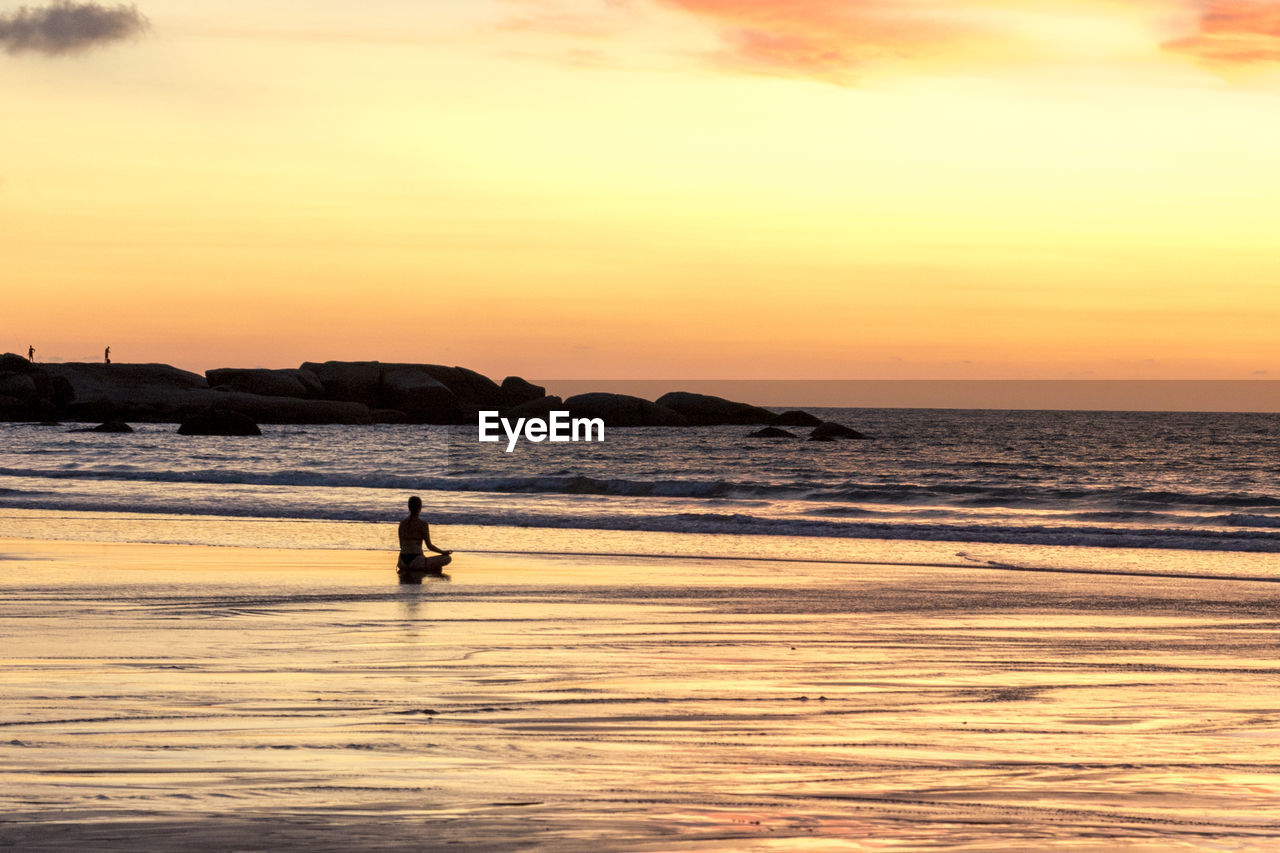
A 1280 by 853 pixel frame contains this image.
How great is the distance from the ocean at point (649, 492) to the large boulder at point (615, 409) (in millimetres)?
35771

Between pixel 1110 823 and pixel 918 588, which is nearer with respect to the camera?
pixel 1110 823

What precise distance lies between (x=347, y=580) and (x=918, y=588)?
789 cm

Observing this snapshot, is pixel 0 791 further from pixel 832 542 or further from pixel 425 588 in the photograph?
pixel 832 542

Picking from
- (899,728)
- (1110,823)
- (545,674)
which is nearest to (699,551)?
(545,674)

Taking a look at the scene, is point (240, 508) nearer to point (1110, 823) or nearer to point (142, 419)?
point (1110, 823)

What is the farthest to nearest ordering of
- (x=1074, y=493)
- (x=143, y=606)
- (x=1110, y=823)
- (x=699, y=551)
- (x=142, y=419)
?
(x=142, y=419) → (x=1074, y=493) → (x=699, y=551) → (x=143, y=606) → (x=1110, y=823)

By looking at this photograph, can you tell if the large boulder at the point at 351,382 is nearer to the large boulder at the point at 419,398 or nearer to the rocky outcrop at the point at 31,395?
the large boulder at the point at 419,398

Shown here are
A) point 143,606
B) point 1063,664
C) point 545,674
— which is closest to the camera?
point 545,674

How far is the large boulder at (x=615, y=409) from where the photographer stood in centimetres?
11731

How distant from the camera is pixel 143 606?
1397cm

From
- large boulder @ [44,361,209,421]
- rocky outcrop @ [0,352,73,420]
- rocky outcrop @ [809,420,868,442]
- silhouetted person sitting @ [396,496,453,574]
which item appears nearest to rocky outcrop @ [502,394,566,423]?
rocky outcrop @ [809,420,868,442]

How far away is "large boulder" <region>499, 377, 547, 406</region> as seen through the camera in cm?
13025

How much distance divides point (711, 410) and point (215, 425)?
5872cm

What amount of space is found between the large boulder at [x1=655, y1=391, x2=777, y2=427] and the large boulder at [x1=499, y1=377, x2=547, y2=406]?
496 inches
